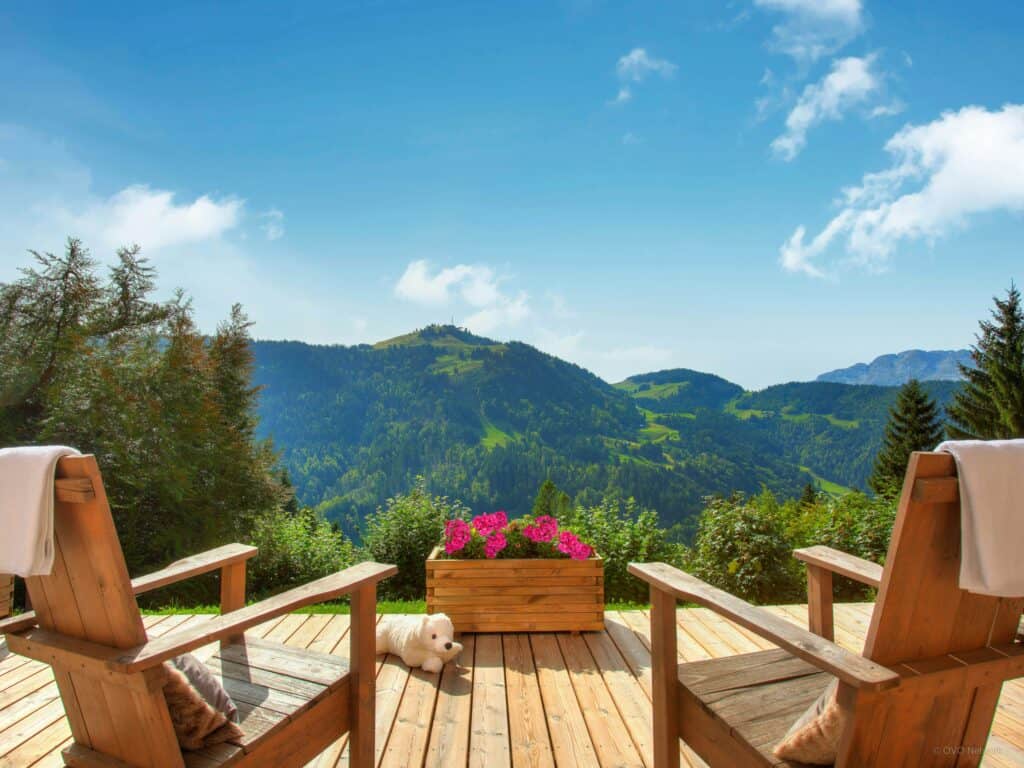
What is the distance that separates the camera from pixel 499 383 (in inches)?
3880

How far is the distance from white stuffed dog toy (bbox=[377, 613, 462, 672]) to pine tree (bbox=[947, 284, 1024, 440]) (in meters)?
29.0

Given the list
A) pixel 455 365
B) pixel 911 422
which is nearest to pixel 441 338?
pixel 455 365

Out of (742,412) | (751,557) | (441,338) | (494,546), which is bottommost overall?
(751,557)

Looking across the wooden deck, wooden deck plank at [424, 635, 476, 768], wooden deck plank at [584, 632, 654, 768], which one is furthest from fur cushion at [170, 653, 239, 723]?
wooden deck plank at [584, 632, 654, 768]

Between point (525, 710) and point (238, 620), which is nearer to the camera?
point (238, 620)

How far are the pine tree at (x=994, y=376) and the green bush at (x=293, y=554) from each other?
26559mm

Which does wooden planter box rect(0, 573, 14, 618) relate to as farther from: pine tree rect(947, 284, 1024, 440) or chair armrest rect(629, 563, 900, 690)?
pine tree rect(947, 284, 1024, 440)

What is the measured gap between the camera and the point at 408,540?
5.30m

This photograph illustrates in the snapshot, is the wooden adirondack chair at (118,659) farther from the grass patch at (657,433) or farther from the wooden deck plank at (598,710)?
the grass patch at (657,433)

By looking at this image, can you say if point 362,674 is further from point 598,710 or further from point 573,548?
point 573,548

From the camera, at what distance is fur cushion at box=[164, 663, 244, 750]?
4.01 ft

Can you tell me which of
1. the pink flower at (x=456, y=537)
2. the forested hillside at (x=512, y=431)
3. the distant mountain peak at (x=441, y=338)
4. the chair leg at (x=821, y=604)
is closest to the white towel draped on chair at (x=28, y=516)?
the chair leg at (x=821, y=604)

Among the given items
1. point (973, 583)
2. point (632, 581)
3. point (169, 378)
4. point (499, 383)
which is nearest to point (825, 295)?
point (632, 581)

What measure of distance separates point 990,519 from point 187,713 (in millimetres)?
1616
